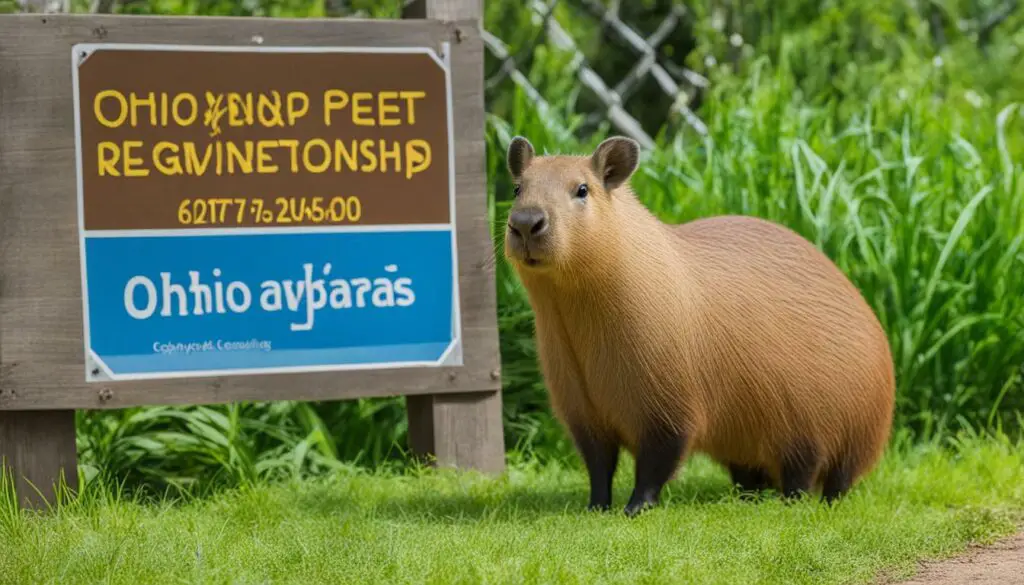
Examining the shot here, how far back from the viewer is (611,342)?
4.33m

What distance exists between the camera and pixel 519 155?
442 centimetres

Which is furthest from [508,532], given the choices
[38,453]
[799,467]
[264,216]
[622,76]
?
[622,76]

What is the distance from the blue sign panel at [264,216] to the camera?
4.83 metres

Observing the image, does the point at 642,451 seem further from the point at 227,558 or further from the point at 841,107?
the point at 841,107

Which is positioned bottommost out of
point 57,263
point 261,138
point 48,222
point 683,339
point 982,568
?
point 982,568

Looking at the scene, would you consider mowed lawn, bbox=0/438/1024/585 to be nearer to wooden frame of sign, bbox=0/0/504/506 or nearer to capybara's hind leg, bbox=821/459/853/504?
capybara's hind leg, bbox=821/459/853/504

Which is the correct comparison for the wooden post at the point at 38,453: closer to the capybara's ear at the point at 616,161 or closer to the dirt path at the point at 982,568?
the capybara's ear at the point at 616,161

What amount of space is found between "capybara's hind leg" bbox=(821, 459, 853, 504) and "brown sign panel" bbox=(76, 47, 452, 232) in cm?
160

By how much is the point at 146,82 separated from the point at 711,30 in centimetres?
409

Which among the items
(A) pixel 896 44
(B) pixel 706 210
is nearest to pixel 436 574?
(B) pixel 706 210

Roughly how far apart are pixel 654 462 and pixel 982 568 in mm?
1032

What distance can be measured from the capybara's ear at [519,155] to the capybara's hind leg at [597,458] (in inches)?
32.5

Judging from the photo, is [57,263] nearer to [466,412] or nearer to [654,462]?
[466,412]

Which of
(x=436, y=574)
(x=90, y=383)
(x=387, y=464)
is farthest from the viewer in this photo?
(x=387, y=464)
